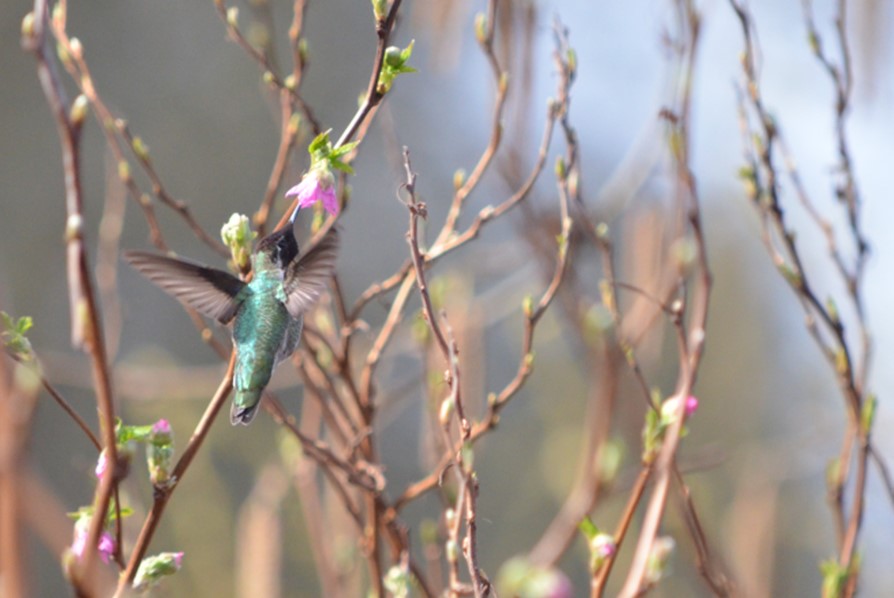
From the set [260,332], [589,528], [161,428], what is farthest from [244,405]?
[589,528]

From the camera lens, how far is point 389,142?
6.21ft

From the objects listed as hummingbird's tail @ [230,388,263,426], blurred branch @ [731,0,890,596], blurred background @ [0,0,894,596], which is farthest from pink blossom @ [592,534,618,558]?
blurred background @ [0,0,894,596]

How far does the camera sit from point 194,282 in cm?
127

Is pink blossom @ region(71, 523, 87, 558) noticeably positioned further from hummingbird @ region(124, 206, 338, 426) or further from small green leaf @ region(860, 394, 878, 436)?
small green leaf @ region(860, 394, 878, 436)

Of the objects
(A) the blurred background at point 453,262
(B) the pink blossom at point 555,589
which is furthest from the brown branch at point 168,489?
(A) the blurred background at point 453,262

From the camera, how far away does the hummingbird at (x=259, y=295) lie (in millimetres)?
1219

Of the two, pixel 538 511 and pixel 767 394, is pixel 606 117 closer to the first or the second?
pixel 767 394

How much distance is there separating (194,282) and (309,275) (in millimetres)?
145

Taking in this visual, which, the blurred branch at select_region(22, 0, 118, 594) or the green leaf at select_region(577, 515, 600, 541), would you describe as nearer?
the blurred branch at select_region(22, 0, 118, 594)

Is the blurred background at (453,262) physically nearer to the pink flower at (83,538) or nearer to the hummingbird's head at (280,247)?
the hummingbird's head at (280,247)

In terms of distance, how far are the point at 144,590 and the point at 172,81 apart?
6.22m

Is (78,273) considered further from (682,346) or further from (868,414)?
(868,414)

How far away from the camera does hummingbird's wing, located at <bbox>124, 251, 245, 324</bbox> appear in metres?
1.16

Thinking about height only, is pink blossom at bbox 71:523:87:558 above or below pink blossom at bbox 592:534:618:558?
above
